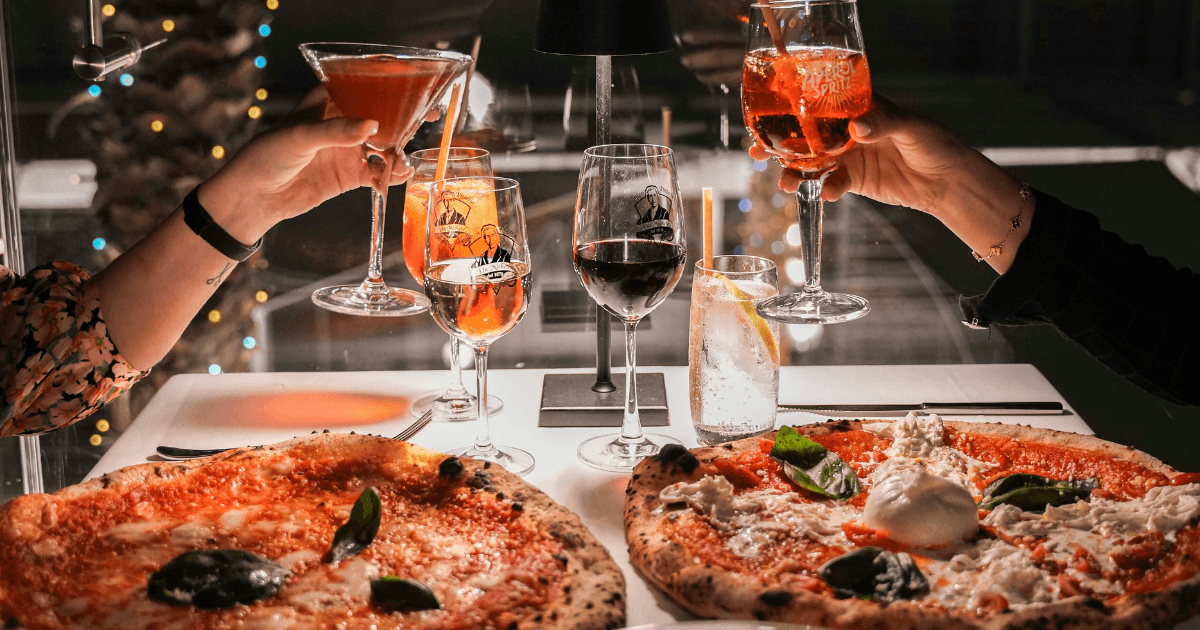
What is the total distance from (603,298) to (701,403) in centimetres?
22

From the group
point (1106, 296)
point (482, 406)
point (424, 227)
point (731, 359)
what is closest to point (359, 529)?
point (482, 406)

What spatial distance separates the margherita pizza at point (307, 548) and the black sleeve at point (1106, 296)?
0.76 m

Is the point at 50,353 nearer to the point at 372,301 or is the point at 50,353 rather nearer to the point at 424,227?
the point at 372,301

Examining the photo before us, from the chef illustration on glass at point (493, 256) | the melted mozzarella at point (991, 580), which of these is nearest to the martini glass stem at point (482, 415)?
the chef illustration on glass at point (493, 256)

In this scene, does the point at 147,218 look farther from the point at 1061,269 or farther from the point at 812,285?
the point at 1061,269

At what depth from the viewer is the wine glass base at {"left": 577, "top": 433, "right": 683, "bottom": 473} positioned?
1.35 m

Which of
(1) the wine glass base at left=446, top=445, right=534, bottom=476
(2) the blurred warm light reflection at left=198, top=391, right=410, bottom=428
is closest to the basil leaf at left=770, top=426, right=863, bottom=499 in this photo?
(1) the wine glass base at left=446, top=445, right=534, bottom=476

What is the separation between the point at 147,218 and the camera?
298 cm

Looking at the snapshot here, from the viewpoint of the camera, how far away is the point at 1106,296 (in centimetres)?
142

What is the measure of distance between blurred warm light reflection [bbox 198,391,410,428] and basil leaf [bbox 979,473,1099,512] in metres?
0.89

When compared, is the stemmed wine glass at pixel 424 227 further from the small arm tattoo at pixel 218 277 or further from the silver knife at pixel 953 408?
the silver knife at pixel 953 408

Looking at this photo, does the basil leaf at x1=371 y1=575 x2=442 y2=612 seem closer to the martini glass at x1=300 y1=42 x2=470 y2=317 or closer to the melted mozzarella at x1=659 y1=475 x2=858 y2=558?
the melted mozzarella at x1=659 y1=475 x2=858 y2=558

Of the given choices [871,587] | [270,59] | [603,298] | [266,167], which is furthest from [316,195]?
[270,59]

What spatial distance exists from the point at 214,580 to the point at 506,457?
1.61 ft
